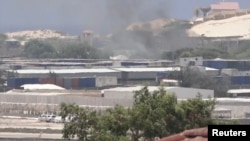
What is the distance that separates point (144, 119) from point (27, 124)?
933 inches

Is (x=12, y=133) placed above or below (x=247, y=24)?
below

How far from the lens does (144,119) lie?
80.9ft

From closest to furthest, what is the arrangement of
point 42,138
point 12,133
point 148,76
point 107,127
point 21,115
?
1. point 107,127
2. point 42,138
3. point 12,133
4. point 21,115
5. point 148,76

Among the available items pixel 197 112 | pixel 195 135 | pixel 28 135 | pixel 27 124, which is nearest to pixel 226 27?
pixel 27 124

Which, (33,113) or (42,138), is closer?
(42,138)

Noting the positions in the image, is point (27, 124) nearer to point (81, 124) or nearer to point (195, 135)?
point (81, 124)

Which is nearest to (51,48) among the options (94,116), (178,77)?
(178,77)

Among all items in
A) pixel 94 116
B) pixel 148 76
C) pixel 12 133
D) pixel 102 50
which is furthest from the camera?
pixel 102 50

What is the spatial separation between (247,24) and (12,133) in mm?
82775

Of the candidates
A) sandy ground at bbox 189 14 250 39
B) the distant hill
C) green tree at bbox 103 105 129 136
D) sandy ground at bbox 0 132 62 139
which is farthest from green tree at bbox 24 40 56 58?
green tree at bbox 103 105 129 136

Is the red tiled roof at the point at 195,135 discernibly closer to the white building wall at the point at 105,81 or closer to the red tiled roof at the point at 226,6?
the white building wall at the point at 105,81

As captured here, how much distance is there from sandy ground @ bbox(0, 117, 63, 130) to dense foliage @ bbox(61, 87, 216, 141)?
20.6 metres

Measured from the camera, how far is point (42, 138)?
39531 millimetres

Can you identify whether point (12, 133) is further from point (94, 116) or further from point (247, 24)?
point (247, 24)
